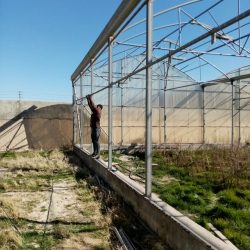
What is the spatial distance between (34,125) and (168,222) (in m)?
13.0

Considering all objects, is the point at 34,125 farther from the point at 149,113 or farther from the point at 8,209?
the point at 149,113

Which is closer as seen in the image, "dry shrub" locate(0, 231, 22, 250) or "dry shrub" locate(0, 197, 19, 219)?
"dry shrub" locate(0, 231, 22, 250)

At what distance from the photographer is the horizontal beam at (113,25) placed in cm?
661

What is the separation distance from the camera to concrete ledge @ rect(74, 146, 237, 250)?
3.73 metres

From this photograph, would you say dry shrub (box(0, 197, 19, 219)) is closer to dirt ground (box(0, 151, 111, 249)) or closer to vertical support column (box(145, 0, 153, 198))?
dirt ground (box(0, 151, 111, 249))

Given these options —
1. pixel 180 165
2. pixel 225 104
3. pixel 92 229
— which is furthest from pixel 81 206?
pixel 225 104

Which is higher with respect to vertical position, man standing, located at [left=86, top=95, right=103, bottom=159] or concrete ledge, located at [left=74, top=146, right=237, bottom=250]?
man standing, located at [left=86, top=95, right=103, bottom=159]

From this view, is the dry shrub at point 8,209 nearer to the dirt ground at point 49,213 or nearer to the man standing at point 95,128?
the dirt ground at point 49,213

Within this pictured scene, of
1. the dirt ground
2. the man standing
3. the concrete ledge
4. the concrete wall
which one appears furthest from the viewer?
the concrete wall

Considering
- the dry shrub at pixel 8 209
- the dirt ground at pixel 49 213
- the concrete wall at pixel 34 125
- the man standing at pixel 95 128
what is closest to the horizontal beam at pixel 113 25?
the man standing at pixel 95 128

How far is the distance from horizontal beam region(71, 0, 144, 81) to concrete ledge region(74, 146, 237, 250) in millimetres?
2901

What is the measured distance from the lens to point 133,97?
15875 millimetres

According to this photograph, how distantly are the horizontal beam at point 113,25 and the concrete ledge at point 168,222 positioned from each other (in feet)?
9.52

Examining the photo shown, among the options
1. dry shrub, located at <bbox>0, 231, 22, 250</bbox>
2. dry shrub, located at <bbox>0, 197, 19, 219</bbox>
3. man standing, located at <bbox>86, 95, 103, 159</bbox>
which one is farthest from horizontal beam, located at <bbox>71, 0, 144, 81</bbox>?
dry shrub, located at <bbox>0, 231, 22, 250</bbox>
